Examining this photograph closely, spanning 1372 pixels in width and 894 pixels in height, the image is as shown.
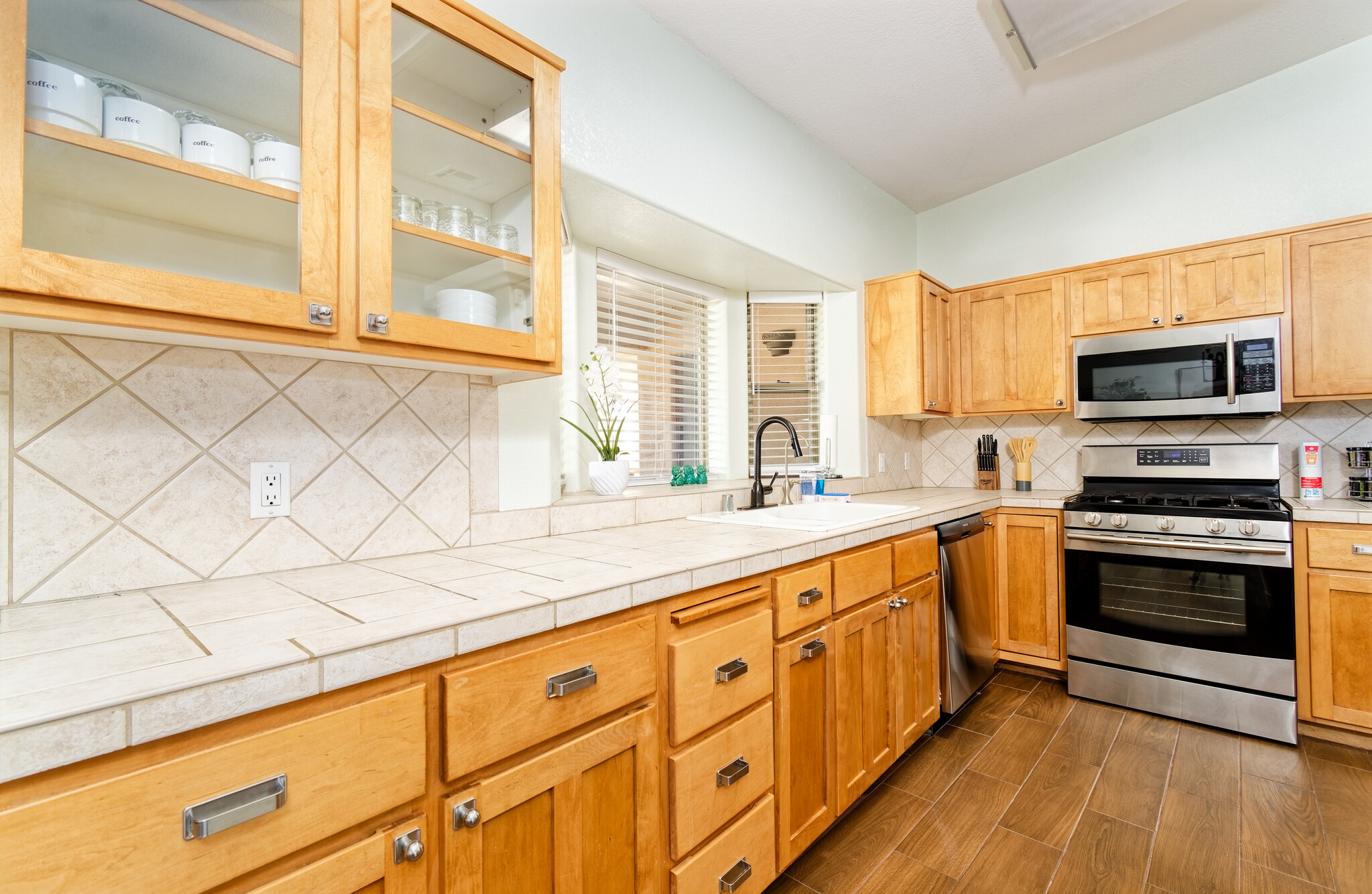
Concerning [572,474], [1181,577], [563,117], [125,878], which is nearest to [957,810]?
[1181,577]

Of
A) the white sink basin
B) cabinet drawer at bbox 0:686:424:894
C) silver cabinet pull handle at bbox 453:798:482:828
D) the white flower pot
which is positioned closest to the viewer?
cabinet drawer at bbox 0:686:424:894

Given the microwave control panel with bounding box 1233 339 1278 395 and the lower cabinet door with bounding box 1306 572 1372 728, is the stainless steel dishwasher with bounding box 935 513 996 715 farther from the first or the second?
the microwave control panel with bounding box 1233 339 1278 395

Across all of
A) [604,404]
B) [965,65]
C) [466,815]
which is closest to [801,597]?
[466,815]

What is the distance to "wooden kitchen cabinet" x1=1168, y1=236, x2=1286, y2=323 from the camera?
8.32ft

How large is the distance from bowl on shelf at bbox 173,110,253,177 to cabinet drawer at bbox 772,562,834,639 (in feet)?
4.70

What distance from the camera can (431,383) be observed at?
1.51m

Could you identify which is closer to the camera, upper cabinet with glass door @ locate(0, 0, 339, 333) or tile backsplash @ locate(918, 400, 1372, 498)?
upper cabinet with glass door @ locate(0, 0, 339, 333)

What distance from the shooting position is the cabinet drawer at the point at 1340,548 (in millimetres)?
2145

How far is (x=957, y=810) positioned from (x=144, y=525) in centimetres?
233

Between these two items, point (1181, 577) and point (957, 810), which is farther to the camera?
point (1181, 577)

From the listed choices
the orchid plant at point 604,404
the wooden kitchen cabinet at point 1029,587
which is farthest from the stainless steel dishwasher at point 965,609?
the orchid plant at point 604,404

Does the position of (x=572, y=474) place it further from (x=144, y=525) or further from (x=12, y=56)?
(x=12, y=56)

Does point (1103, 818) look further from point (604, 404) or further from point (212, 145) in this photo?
point (212, 145)

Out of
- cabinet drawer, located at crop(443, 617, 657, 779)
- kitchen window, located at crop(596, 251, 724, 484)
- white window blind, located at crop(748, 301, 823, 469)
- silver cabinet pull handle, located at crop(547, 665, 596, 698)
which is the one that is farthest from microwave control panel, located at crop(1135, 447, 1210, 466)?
silver cabinet pull handle, located at crop(547, 665, 596, 698)
